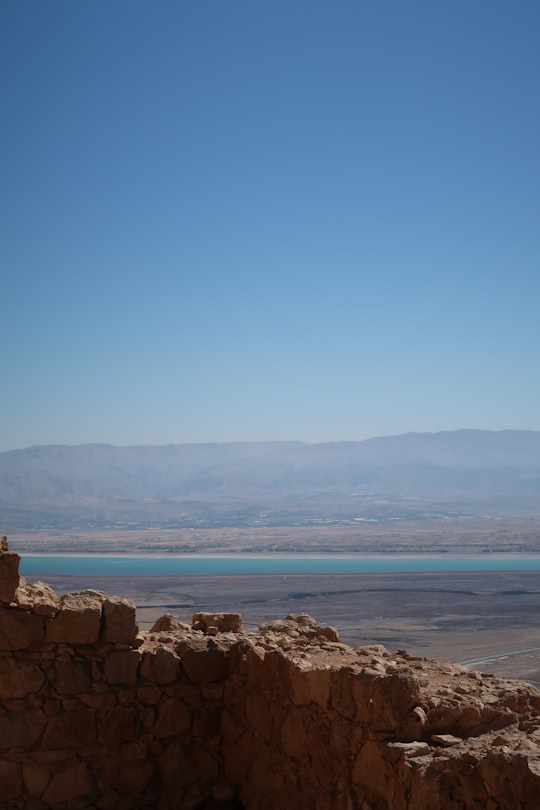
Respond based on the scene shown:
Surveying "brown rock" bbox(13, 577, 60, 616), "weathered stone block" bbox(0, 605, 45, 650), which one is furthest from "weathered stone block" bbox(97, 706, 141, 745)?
"brown rock" bbox(13, 577, 60, 616)

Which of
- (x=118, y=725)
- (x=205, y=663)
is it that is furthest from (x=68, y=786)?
(x=205, y=663)

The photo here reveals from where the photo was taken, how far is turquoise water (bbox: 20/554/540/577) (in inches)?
2810

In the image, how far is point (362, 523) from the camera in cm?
15175

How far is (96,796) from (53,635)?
52.8 inches

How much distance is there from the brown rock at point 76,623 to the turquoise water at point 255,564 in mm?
57690

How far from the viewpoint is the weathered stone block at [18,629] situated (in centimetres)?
732

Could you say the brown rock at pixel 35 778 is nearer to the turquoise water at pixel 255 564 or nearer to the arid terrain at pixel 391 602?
the arid terrain at pixel 391 602

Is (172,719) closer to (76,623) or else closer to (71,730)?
(71,730)

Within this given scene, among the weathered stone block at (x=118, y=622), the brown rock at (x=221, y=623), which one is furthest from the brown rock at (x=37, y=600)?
the brown rock at (x=221, y=623)

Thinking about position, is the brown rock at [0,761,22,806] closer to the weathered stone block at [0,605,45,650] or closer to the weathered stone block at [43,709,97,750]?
the weathered stone block at [43,709,97,750]

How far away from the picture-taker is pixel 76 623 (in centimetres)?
746

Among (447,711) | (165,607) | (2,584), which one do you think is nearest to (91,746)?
(2,584)

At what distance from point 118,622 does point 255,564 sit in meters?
77.4

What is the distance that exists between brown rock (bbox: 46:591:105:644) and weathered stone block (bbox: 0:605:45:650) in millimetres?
105
